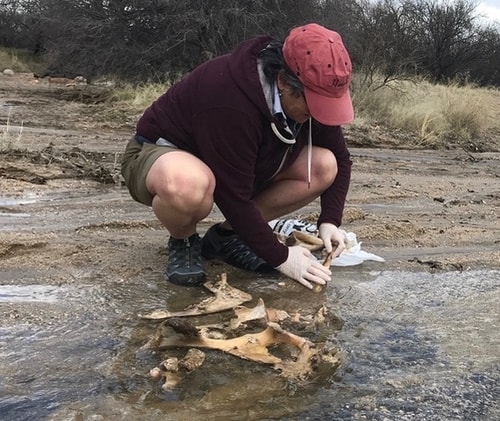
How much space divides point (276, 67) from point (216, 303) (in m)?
1.01

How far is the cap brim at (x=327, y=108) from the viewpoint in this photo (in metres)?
2.59

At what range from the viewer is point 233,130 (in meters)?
2.71

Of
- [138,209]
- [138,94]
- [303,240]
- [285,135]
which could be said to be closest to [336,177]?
[303,240]

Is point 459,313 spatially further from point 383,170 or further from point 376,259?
point 383,170

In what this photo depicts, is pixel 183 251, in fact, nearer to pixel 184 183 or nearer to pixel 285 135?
pixel 184 183

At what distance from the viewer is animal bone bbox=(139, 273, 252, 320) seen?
2.72 meters

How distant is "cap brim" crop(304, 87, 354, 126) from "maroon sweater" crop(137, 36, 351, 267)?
0.22 metres

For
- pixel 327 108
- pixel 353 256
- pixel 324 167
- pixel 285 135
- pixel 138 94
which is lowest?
pixel 138 94

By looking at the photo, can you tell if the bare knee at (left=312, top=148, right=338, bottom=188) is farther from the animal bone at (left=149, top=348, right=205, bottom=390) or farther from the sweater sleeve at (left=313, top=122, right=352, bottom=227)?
the animal bone at (left=149, top=348, right=205, bottom=390)

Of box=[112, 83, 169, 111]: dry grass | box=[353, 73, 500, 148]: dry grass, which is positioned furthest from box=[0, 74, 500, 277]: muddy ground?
box=[112, 83, 169, 111]: dry grass

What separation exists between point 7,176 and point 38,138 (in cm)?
257

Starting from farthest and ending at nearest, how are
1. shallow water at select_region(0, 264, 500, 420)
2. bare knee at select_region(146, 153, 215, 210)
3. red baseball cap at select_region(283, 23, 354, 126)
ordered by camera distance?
1. bare knee at select_region(146, 153, 215, 210)
2. red baseball cap at select_region(283, 23, 354, 126)
3. shallow water at select_region(0, 264, 500, 420)

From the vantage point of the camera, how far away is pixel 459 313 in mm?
3016

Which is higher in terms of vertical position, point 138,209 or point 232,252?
point 232,252
